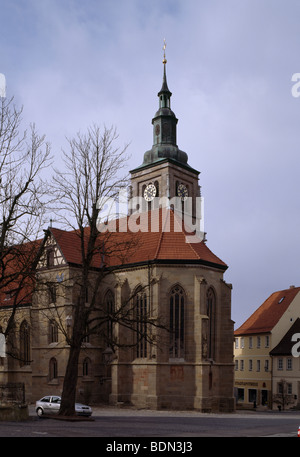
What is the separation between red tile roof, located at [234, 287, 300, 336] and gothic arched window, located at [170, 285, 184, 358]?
1920cm

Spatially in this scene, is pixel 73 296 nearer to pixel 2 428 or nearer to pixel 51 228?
pixel 51 228

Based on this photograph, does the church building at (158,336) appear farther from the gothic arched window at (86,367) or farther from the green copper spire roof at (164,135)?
the green copper spire roof at (164,135)

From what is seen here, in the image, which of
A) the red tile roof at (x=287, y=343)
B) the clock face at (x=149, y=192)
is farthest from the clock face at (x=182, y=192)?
the red tile roof at (x=287, y=343)

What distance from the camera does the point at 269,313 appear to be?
57188 millimetres

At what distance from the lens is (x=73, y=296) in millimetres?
39656

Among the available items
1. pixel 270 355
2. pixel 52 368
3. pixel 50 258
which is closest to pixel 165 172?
pixel 50 258

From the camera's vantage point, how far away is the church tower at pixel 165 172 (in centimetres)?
5844

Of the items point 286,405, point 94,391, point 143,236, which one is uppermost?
point 143,236

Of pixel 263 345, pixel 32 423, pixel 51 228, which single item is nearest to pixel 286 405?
pixel 263 345

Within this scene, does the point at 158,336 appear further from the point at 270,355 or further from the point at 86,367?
the point at 270,355

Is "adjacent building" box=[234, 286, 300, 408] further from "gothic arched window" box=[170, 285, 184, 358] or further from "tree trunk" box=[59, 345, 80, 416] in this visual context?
"tree trunk" box=[59, 345, 80, 416]

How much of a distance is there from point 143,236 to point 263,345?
2144cm

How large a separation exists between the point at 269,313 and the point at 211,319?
20243 millimetres
